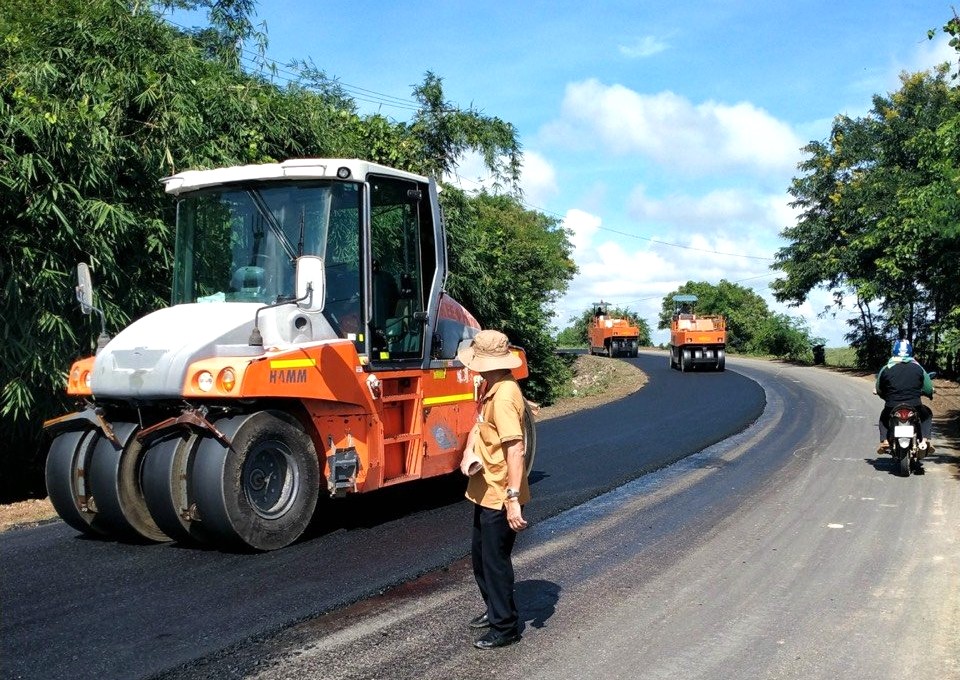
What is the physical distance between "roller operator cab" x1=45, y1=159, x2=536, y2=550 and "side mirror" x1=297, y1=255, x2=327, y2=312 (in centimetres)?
1

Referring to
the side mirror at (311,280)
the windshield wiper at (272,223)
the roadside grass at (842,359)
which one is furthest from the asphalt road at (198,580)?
the roadside grass at (842,359)

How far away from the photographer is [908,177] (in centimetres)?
2909

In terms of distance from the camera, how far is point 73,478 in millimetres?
7020

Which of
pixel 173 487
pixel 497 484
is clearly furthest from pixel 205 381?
pixel 497 484

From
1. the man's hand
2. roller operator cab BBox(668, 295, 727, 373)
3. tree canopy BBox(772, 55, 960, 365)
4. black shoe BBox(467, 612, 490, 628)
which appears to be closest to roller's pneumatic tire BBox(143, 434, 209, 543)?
black shoe BBox(467, 612, 490, 628)

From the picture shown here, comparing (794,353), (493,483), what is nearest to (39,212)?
(493,483)

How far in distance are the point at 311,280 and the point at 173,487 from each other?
70.8 inches

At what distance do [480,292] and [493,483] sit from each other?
16069 mm

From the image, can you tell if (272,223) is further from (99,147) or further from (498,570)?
(99,147)

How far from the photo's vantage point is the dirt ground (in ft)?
30.1

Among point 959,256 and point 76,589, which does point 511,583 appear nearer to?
point 76,589

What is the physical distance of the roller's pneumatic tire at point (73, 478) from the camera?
702 cm

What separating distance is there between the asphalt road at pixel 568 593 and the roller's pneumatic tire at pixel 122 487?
0.60 feet

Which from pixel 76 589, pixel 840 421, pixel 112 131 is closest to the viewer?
pixel 76 589
